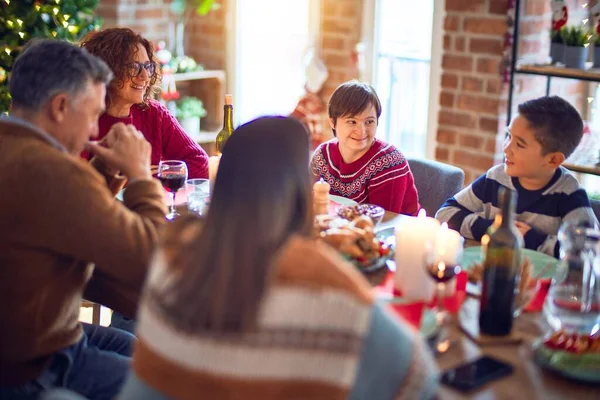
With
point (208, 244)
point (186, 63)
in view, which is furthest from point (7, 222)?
point (186, 63)

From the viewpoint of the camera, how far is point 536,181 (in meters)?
2.28

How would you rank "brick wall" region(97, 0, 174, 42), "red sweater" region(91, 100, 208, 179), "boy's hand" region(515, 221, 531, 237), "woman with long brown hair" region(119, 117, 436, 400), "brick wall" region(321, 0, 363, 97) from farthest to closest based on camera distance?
1. "brick wall" region(97, 0, 174, 42)
2. "brick wall" region(321, 0, 363, 97)
3. "red sweater" region(91, 100, 208, 179)
4. "boy's hand" region(515, 221, 531, 237)
5. "woman with long brown hair" region(119, 117, 436, 400)

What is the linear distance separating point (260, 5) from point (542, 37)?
1.84 meters

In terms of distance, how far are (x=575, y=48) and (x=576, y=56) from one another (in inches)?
1.2

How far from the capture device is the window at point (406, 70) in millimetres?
3861

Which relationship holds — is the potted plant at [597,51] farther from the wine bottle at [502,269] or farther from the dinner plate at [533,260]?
the wine bottle at [502,269]

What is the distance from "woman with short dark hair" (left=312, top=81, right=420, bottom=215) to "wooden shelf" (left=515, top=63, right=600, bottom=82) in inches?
30.3

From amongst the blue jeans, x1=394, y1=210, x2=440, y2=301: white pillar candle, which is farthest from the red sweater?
x1=394, y1=210, x2=440, y2=301: white pillar candle

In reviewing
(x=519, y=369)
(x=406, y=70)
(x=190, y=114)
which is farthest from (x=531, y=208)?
(x=190, y=114)

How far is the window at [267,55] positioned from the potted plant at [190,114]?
269mm

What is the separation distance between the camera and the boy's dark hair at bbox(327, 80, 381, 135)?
2.71m

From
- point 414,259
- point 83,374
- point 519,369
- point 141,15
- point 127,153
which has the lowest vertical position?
point 83,374

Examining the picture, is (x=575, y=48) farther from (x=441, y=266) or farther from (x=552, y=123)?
(x=441, y=266)

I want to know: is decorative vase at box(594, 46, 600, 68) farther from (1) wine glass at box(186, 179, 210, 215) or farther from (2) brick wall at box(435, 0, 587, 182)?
(1) wine glass at box(186, 179, 210, 215)
